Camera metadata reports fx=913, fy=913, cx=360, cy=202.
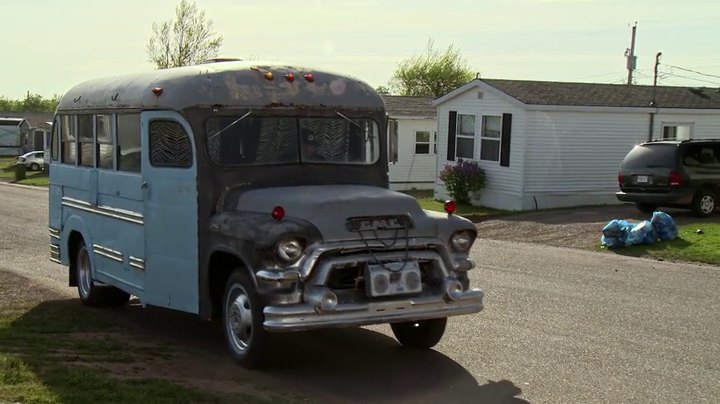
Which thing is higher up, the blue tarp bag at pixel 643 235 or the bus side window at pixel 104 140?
the bus side window at pixel 104 140

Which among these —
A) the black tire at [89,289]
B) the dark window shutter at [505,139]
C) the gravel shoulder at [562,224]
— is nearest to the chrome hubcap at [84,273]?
the black tire at [89,289]

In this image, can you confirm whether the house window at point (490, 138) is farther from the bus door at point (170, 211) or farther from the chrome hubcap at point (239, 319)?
the chrome hubcap at point (239, 319)

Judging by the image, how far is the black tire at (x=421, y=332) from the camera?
7.74 meters

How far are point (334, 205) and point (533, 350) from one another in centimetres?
226

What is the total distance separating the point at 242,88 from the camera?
7797 millimetres

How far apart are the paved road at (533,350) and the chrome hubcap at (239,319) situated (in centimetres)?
23

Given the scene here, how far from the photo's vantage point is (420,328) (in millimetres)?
7863

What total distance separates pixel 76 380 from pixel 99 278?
10.6 ft

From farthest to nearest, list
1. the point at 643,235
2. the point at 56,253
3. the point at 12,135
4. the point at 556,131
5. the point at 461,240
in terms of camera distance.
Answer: the point at 12,135 → the point at 556,131 → the point at 643,235 → the point at 56,253 → the point at 461,240

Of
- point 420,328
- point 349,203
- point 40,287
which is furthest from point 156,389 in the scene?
point 40,287

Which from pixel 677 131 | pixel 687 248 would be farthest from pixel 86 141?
pixel 677 131

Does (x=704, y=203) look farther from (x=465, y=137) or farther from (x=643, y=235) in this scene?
(x=465, y=137)

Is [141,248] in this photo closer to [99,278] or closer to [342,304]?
[99,278]

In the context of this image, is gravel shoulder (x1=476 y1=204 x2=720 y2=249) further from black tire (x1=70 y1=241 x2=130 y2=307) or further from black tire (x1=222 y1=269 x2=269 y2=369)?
black tire (x1=222 y1=269 x2=269 y2=369)
